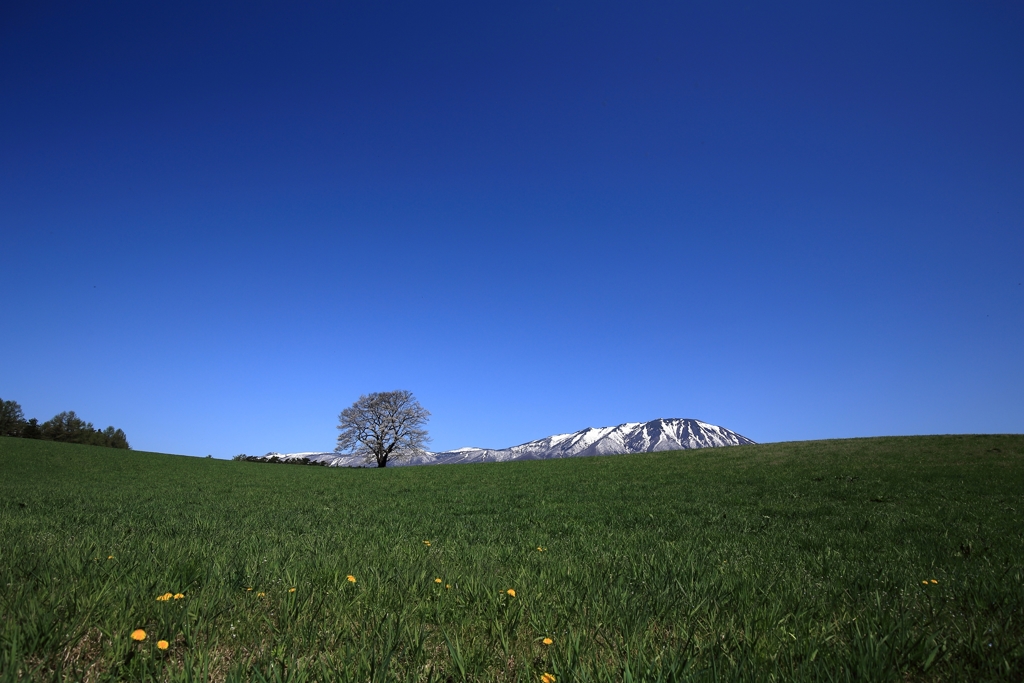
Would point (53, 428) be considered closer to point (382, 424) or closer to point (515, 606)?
point (382, 424)

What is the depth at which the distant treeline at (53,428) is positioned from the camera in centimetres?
7695

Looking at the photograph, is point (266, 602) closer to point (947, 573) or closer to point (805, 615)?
point (805, 615)

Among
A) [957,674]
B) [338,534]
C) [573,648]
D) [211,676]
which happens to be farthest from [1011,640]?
[338,534]

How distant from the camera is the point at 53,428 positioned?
3145 inches

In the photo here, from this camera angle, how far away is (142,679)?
2.51 m

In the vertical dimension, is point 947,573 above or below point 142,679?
below

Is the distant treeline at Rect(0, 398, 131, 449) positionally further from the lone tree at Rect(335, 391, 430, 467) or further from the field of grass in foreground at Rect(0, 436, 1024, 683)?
the field of grass in foreground at Rect(0, 436, 1024, 683)

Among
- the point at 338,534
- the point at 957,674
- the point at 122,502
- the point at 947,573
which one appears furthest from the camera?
the point at 122,502

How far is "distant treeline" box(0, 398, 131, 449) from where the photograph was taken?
7695 cm

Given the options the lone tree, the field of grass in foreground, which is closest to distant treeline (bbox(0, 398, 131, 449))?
the lone tree

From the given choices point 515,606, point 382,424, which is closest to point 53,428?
point 382,424

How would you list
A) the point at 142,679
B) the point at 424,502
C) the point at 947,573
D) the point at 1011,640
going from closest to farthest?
the point at 142,679
the point at 1011,640
the point at 947,573
the point at 424,502

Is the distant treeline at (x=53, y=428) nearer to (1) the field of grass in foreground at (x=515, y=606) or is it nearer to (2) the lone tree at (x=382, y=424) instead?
(2) the lone tree at (x=382, y=424)

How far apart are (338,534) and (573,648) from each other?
6394 mm
